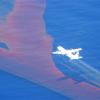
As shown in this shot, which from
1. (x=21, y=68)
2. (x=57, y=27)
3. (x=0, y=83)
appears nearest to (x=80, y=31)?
(x=57, y=27)

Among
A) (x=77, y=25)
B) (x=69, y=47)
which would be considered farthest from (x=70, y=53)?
(x=77, y=25)

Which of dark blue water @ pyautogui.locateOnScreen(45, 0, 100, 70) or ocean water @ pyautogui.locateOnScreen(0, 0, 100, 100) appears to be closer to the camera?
ocean water @ pyautogui.locateOnScreen(0, 0, 100, 100)

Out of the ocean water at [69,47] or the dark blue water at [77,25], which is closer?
the ocean water at [69,47]

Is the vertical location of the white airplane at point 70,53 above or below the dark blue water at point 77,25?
below

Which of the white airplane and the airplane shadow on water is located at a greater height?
the white airplane

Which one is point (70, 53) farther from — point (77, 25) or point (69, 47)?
point (77, 25)

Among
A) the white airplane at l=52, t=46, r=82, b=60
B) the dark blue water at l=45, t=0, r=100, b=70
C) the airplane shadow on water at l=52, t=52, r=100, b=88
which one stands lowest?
the airplane shadow on water at l=52, t=52, r=100, b=88

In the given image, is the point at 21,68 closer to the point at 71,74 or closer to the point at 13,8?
the point at 71,74
